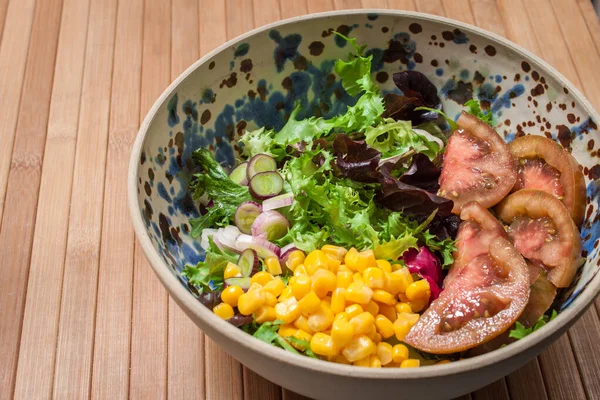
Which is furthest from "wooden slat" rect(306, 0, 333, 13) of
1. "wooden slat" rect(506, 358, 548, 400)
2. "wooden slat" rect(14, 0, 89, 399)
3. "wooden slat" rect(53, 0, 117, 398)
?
"wooden slat" rect(506, 358, 548, 400)

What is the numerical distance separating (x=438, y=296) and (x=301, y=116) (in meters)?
0.88

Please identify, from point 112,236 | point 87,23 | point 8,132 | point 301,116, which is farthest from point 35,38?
point 301,116

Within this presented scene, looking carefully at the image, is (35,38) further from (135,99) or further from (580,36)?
(580,36)

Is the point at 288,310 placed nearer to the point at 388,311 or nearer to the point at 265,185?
the point at 388,311

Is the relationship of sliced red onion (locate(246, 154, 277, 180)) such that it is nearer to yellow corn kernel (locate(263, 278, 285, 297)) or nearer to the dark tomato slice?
yellow corn kernel (locate(263, 278, 285, 297))

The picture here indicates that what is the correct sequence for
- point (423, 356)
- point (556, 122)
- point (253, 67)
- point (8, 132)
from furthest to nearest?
point (8, 132) → point (253, 67) → point (556, 122) → point (423, 356)

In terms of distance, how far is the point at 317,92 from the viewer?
2354mm

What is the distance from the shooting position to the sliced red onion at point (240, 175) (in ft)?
7.01

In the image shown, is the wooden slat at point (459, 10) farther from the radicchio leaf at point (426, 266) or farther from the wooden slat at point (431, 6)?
the radicchio leaf at point (426, 266)

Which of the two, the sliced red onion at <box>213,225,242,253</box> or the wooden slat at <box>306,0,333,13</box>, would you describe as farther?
the wooden slat at <box>306,0,333,13</box>

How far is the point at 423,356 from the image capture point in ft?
5.64

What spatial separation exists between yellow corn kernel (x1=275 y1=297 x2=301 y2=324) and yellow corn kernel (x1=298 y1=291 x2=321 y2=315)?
0.01m

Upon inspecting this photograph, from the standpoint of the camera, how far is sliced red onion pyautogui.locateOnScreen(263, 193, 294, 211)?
1991 mm

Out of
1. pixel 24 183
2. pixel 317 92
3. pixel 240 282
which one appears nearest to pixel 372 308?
pixel 240 282
